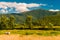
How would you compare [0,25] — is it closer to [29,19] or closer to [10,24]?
[10,24]

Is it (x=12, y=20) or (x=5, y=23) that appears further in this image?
(x=12, y=20)

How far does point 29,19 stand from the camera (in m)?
124

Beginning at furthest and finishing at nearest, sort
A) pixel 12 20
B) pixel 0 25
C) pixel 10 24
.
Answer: pixel 12 20 → pixel 10 24 → pixel 0 25

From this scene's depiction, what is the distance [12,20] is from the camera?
12000 centimetres

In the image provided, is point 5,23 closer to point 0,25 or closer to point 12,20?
point 0,25

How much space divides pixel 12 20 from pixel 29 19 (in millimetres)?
12010

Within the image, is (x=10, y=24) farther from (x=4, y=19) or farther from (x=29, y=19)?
(x=29, y=19)

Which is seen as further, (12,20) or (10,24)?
(12,20)

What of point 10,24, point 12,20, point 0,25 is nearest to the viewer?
point 0,25

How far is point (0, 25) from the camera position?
10306 cm

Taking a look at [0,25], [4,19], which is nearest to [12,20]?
[4,19]

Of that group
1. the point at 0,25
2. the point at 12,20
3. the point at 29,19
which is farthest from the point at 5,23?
the point at 29,19

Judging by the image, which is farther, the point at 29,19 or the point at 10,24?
the point at 29,19

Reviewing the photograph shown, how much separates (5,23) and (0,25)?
5252 mm
